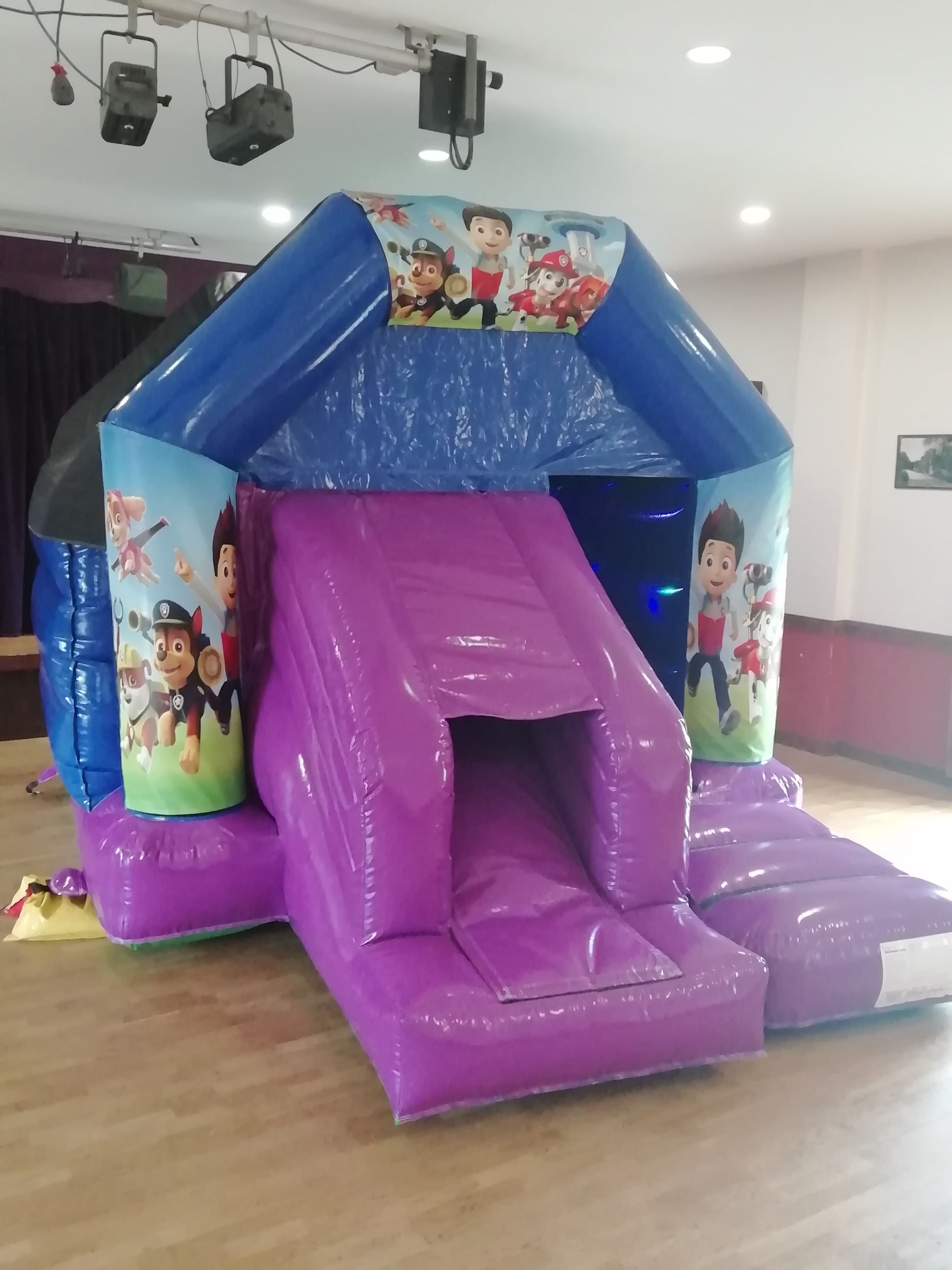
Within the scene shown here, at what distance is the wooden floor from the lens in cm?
203

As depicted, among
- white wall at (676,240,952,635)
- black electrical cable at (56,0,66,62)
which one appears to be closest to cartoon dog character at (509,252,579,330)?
black electrical cable at (56,0,66,62)

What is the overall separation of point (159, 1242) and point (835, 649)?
171 inches

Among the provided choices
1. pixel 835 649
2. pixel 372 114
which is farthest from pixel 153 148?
pixel 835 649

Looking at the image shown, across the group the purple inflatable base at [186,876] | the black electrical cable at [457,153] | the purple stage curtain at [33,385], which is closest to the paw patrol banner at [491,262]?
the black electrical cable at [457,153]

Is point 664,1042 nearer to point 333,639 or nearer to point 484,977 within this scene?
point 484,977

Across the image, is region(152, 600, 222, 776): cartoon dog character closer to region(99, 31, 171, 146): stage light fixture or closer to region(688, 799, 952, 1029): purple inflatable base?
region(99, 31, 171, 146): stage light fixture

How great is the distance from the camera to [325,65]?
10.2 feet

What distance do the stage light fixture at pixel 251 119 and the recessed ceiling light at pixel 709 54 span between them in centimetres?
106

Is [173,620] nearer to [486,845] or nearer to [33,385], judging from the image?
[486,845]

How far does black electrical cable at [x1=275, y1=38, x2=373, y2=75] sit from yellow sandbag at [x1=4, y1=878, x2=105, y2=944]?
2.46 metres

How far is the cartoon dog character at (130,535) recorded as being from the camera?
9.79 ft

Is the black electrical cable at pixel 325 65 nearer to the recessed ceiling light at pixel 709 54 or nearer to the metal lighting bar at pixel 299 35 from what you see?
the metal lighting bar at pixel 299 35

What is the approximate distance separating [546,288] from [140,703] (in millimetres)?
1607

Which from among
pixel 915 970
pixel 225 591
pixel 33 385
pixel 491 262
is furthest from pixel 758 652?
pixel 33 385
